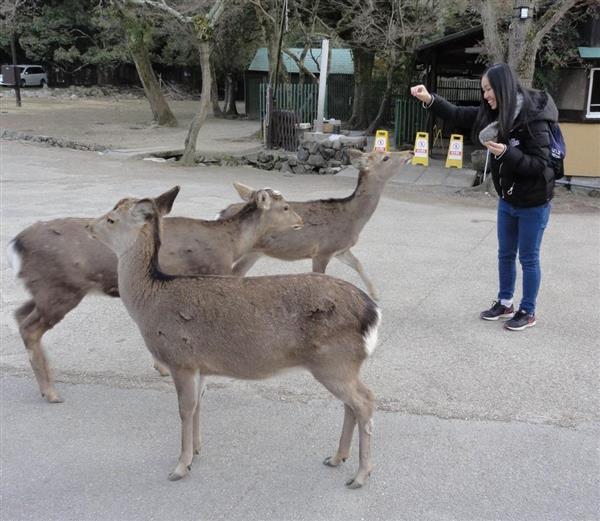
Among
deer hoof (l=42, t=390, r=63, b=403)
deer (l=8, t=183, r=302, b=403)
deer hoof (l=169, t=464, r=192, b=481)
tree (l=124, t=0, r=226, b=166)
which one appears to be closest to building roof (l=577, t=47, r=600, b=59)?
tree (l=124, t=0, r=226, b=166)

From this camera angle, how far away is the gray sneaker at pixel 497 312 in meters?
5.91

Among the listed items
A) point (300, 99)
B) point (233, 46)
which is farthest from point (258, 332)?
point (233, 46)

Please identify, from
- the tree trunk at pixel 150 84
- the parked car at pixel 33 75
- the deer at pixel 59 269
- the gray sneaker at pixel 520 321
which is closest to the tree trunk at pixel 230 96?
the tree trunk at pixel 150 84

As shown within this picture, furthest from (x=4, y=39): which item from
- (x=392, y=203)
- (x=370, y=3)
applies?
(x=392, y=203)

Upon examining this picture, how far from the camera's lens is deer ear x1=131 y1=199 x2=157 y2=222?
3686mm

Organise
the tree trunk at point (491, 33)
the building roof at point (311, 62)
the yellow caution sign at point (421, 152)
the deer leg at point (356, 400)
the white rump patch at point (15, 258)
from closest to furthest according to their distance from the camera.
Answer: the deer leg at point (356, 400), the white rump patch at point (15, 258), the tree trunk at point (491, 33), the yellow caution sign at point (421, 152), the building roof at point (311, 62)

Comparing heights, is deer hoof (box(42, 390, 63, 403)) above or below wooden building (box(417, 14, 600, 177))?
below

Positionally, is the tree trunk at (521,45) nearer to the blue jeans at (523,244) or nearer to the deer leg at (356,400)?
the blue jeans at (523,244)

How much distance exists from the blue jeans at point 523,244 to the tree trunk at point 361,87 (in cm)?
1995

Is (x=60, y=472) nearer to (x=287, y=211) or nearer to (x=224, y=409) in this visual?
(x=224, y=409)

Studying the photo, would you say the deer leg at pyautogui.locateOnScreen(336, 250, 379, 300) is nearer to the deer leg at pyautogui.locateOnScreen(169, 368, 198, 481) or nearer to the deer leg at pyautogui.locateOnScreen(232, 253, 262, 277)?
the deer leg at pyautogui.locateOnScreen(232, 253, 262, 277)

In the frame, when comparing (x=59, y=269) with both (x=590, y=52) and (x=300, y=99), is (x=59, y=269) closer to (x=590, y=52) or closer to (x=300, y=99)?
(x=590, y=52)

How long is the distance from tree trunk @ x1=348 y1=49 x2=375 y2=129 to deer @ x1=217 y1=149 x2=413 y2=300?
1896 cm

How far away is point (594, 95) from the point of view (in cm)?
1425
